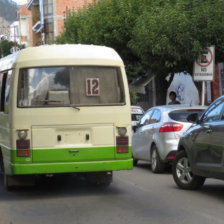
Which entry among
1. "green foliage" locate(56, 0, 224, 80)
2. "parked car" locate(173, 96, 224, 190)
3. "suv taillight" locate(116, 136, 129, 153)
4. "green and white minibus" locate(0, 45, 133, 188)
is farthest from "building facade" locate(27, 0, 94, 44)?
"suv taillight" locate(116, 136, 129, 153)

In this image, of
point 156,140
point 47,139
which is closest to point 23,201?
point 47,139

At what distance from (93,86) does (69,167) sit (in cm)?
141

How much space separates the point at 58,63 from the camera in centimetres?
1075

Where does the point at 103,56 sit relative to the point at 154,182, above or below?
above

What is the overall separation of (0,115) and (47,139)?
5.49 feet

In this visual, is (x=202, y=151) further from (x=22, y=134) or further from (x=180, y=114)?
(x=180, y=114)

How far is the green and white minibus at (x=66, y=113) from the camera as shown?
408 inches

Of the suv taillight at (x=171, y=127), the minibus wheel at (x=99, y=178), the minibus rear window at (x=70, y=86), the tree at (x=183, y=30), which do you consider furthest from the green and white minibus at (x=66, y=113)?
the tree at (x=183, y=30)

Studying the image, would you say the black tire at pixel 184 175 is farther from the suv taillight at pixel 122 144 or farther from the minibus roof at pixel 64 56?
the minibus roof at pixel 64 56

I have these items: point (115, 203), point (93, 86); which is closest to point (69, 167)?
point (115, 203)

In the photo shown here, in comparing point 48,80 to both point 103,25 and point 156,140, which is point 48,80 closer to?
point 156,140

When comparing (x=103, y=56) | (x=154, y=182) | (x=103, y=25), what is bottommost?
(x=154, y=182)

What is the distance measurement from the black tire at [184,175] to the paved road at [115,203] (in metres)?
0.15

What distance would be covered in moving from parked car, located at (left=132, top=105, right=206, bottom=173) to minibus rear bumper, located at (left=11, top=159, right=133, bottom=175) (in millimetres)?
3255
